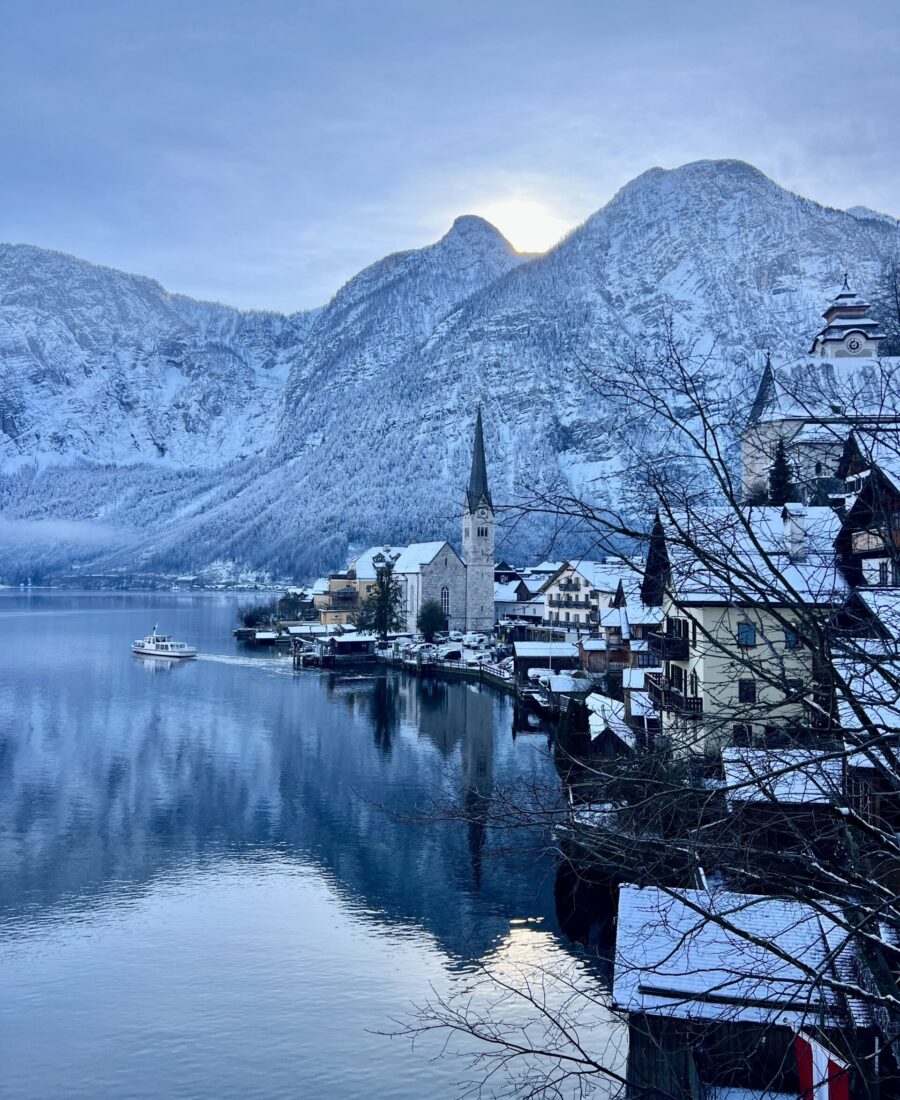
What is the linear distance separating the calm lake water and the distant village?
123 centimetres

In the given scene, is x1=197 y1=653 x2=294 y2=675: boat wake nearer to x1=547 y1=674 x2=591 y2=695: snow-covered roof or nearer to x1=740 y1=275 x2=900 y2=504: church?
x1=547 y1=674 x2=591 y2=695: snow-covered roof

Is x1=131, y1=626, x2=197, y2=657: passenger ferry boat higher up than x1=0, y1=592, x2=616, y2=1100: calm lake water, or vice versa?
x1=131, y1=626, x2=197, y2=657: passenger ferry boat

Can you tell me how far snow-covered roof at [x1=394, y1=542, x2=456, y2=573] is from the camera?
280 ft

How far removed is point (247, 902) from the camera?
20438mm

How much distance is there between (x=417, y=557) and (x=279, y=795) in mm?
59047

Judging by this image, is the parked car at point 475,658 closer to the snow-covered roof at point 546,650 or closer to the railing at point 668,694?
the snow-covered roof at point 546,650

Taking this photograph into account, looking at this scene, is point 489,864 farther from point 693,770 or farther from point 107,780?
point 693,770

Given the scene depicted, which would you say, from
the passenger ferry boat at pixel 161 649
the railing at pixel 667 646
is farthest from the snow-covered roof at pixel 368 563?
the railing at pixel 667 646

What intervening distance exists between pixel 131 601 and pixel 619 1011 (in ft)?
539

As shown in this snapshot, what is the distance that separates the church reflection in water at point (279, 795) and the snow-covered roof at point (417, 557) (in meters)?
33.1

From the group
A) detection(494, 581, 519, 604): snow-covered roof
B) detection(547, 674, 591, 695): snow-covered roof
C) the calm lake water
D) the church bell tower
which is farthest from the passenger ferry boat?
detection(547, 674, 591, 695): snow-covered roof

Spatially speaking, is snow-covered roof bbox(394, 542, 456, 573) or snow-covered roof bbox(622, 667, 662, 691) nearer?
snow-covered roof bbox(622, 667, 662, 691)

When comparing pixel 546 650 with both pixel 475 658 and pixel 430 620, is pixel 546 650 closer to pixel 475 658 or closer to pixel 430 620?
pixel 475 658

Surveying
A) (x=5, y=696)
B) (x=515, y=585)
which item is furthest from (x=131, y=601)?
(x=5, y=696)
